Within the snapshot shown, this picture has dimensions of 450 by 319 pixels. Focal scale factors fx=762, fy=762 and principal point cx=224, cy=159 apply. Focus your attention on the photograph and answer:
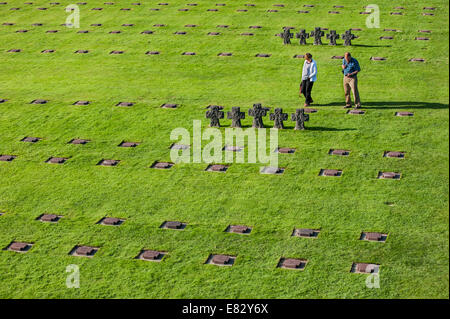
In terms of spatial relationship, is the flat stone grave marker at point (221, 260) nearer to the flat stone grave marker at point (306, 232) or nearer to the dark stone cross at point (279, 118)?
the flat stone grave marker at point (306, 232)

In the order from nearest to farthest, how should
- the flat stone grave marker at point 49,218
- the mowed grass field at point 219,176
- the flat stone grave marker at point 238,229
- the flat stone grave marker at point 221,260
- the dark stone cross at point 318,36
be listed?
the mowed grass field at point 219,176
the flat stone grave marker at point 221,260
the flat stone grave marker at point 238,229
the flat stone grave marker at point 49,218
the dark stone cross at point 318,36

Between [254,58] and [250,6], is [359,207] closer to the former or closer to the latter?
[254,58]

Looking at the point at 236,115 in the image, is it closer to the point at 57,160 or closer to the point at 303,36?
the point at 57,160

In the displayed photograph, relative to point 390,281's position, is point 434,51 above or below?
above

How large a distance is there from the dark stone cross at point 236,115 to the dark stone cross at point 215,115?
32 centimetres

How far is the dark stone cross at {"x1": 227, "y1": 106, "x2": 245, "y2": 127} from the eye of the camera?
22.4 m

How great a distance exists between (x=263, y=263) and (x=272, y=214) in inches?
87.9

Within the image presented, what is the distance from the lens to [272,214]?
17.3 meters

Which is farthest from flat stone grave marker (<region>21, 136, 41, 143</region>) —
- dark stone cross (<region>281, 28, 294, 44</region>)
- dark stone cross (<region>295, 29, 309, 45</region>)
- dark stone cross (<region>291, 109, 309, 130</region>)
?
dark stone cross (<region>295, 29, 309, 45</region>)

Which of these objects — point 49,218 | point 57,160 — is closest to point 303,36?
point 57,160

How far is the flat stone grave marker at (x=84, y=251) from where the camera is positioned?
16.0 meters

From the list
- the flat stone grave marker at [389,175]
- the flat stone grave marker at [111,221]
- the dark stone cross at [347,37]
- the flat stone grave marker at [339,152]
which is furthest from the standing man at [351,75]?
the flat stone grave marker at [111,221]

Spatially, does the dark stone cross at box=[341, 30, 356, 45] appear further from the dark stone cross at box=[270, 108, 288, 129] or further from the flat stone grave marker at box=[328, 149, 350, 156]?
the flat stone grave marker at box=[328, 149, 350, 156]

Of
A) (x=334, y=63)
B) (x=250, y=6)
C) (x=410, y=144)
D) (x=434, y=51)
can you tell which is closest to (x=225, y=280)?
(x=410, y=144)
